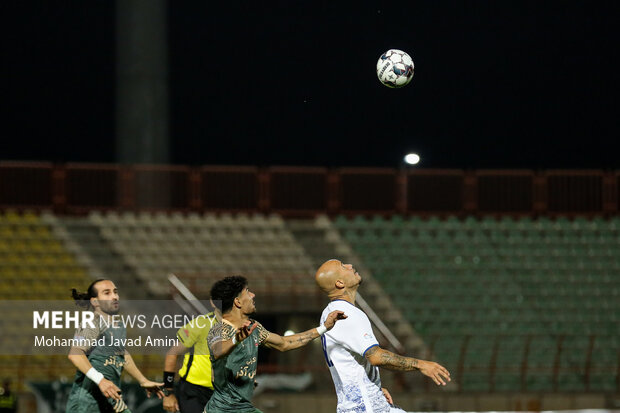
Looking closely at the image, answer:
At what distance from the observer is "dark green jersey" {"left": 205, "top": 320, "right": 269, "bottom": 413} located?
746 cm

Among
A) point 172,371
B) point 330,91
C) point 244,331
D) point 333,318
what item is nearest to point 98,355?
point 172,371

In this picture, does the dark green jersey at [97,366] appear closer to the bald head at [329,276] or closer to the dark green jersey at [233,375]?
the dark green jersey at [233,375]

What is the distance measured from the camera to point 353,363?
7.49m

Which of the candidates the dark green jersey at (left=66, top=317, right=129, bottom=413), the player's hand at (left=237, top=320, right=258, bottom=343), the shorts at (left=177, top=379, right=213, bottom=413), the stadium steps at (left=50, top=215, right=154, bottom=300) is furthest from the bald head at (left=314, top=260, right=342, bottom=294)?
the stadium steps at (left=50, top=215, right=154, bottom=300)

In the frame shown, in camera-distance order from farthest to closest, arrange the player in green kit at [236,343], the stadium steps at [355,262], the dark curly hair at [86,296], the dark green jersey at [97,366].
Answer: the stadium steps at [355,262] → the dark curly hair at [86,296] → the dark green jersey at [97,366] → the player in green kit at [236,343]

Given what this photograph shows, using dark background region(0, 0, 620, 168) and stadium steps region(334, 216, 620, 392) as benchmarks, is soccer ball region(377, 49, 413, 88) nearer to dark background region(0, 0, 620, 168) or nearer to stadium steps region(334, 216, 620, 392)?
stadium steps region(334, 216, 620, 392)

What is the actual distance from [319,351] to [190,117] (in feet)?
44.5

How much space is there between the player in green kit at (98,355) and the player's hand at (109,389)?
2.1 inches

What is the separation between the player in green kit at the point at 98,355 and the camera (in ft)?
27.0

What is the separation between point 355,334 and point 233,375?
3.10ft

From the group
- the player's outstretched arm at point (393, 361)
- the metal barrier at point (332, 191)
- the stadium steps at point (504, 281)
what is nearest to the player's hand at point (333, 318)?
the player's outstretched arm at point (393, 361)

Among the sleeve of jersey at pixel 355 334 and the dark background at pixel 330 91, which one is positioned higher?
the dark background at pixel 330 91

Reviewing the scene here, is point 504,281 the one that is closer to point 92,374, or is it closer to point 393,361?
point 92,374

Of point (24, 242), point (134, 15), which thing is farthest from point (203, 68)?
point (24, 242)
